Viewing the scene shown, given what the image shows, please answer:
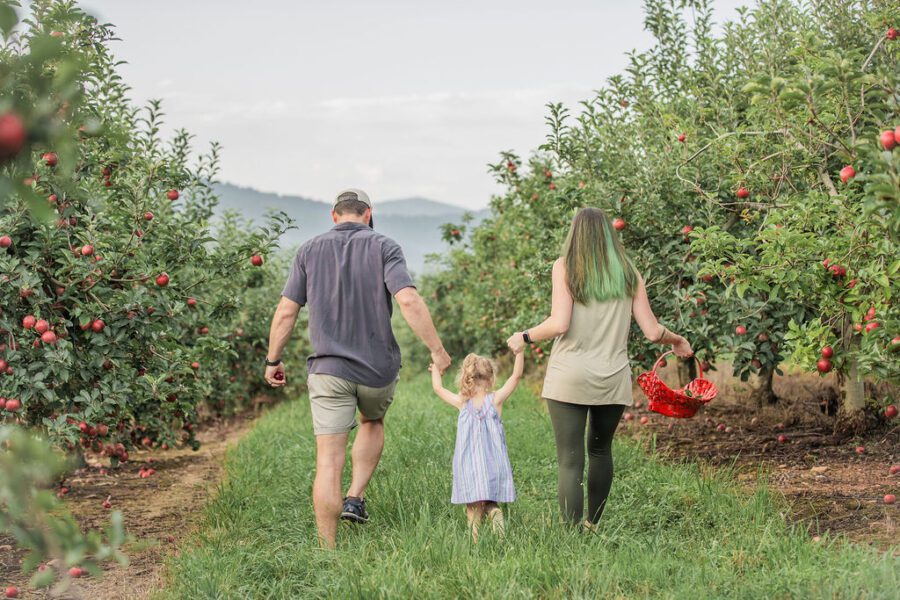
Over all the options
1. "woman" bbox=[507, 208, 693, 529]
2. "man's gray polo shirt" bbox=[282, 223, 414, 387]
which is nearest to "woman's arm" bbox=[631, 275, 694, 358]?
"woman" bbox=[507, 208, 693, 529]

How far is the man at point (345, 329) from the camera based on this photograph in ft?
14.3

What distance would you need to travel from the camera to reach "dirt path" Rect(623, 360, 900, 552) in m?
4.70

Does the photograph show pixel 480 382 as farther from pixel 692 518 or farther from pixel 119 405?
pixel 119 405

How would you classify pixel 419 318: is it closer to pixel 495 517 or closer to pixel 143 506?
pixel 495 517

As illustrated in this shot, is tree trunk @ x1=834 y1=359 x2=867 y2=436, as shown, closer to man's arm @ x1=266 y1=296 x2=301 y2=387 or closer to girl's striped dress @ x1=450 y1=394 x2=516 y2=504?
girl's striped dress @ x1=450 y1=394 x2=516 y2=504

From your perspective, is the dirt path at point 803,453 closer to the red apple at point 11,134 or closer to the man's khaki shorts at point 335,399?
the man's khaki shorts at point 335,399

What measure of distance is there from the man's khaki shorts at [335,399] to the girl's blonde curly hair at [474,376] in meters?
0.38

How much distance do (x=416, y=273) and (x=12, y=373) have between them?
13.6m

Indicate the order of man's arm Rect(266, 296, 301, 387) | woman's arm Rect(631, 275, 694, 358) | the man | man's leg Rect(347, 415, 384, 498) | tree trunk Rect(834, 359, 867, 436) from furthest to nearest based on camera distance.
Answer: tree trunk Rect(834, 359, 867, 436)
man's leg Rect(347, 415, 384, 498)
man's arm Rect(266, 296, 301, 387)
the man
woman's arm Rect(631, 275, 694, 358)

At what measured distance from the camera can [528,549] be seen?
3646 millimetres

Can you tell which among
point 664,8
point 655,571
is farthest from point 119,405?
point 664,8

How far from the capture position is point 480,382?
4.49 metres

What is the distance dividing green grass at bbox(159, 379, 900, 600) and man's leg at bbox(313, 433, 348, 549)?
0.34 ft

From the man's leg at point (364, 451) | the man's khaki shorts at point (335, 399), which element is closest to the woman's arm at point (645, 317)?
the man's khaki shorts at point (335, 399)
